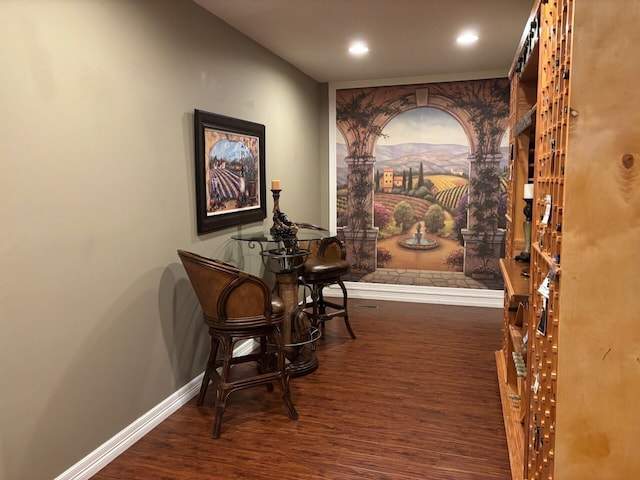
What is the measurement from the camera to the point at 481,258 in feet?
17.4

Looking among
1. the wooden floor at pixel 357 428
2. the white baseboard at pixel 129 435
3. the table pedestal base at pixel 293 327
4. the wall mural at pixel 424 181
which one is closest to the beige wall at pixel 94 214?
the white baseboard at pixel 129 435

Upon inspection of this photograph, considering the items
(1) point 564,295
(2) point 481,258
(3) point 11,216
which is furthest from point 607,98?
(2) point 481,258

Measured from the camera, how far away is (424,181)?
5367 mm

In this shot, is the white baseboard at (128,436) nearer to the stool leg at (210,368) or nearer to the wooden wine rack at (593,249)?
the stool leg at (210,368)

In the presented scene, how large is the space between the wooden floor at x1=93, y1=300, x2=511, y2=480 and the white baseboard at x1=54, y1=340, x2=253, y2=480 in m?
0.04

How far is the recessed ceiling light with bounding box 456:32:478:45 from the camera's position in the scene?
12.1 ft

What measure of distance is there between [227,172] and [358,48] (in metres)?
1.63

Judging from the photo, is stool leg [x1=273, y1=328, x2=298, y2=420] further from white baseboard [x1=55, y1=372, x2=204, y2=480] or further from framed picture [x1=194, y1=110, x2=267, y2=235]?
framed picture [x1=194, y1=110, x2=267, y2=235]

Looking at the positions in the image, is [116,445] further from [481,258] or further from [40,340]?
[481,258]

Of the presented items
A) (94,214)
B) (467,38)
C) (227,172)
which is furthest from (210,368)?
(467,38)

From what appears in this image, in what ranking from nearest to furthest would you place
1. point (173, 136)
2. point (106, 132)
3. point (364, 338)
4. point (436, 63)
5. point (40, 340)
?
point (40, 340) → point (106, 132) → point (173, 136) → point (364, 338) → point (436, 63)

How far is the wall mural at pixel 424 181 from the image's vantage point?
202 inches

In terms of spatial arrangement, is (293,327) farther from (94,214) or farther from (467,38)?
(467,38)

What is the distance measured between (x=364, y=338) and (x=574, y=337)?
3.06 m
